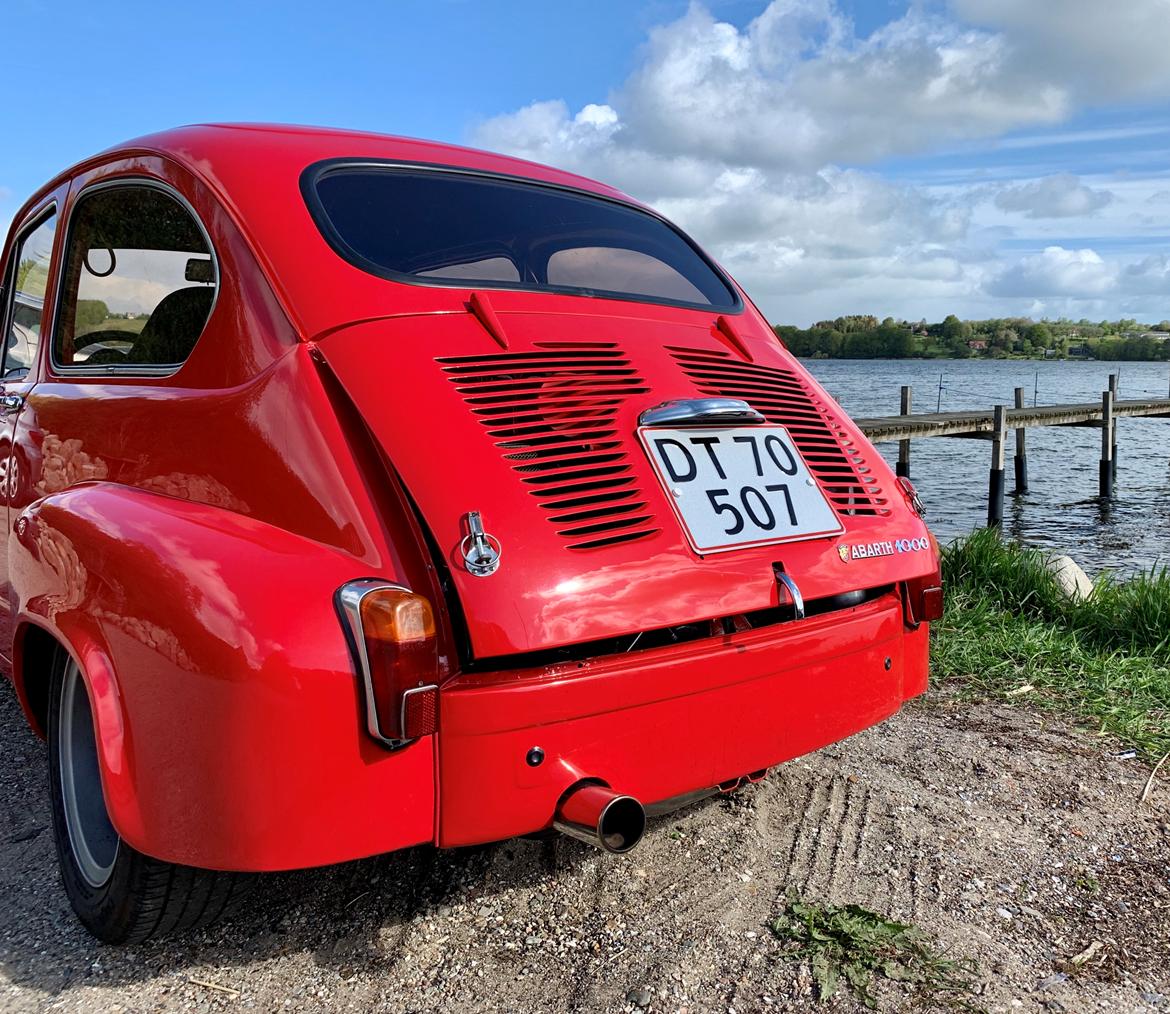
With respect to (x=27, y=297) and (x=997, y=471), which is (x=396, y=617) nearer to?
(x=27, y=297)

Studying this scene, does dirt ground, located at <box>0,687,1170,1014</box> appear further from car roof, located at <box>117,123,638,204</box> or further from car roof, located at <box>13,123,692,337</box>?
car roof, located at <box>117,123,638,204</box>

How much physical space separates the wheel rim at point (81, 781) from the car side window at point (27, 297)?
1245 millimetres

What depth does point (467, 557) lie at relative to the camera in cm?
179

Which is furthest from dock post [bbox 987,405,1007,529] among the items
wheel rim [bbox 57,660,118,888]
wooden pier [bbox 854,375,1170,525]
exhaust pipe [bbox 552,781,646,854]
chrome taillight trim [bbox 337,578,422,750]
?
chrome taillight trim [bbox 337,578,422,750]

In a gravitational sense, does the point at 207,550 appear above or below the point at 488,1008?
above

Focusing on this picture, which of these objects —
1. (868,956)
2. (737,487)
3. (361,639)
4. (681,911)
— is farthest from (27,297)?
(868,956)

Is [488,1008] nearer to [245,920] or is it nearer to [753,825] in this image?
[245,920]

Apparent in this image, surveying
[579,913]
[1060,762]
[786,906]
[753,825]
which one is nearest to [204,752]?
[579,913]

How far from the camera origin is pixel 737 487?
2211 mm

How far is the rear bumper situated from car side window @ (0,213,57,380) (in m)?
2.14

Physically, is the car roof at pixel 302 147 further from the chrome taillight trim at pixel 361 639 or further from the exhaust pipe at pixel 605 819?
the exhaust pipe at pixel 605 819

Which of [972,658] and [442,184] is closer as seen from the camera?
[442,184]

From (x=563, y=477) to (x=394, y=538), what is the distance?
1.25 ft

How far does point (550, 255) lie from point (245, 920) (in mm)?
1921
